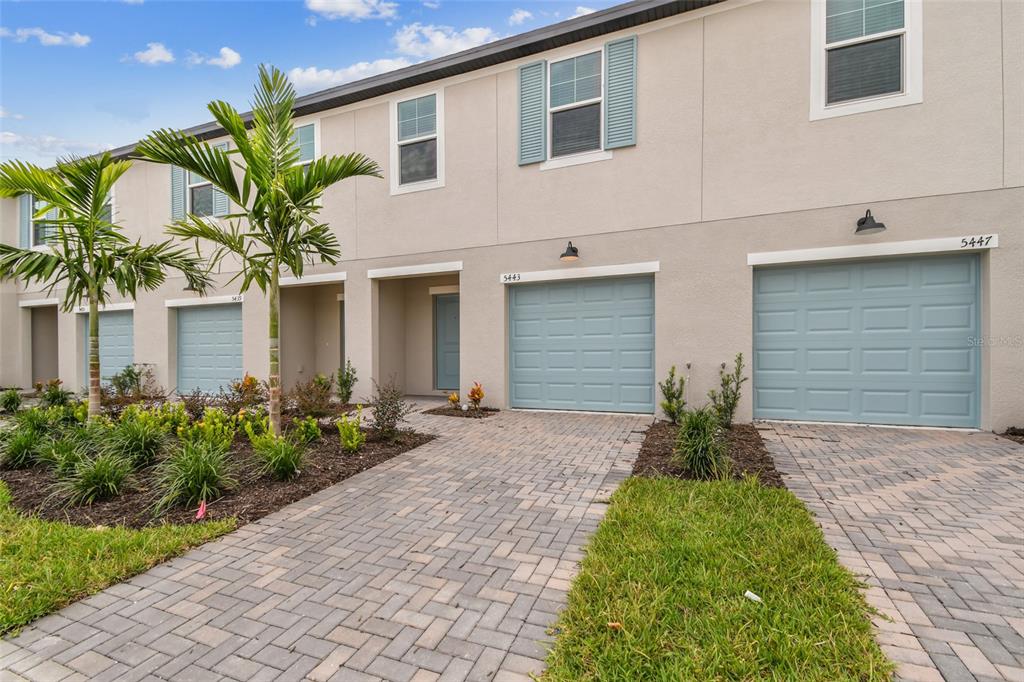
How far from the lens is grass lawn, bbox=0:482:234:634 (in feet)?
8.01

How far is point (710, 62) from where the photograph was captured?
7.18 metres

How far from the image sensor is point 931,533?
10.5 ft

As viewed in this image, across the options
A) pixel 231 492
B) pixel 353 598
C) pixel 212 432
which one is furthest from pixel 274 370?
pixel 353 598

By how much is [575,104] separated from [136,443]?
795 centimetres

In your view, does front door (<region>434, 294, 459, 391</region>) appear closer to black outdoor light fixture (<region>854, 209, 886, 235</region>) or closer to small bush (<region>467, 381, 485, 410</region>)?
small bush (<region>467, 381, 485, 410</region>)

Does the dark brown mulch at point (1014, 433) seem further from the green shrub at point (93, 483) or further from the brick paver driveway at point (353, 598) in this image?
the green shrub at point (93, 483)

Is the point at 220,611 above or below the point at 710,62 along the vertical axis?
below

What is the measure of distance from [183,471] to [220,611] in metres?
2.06

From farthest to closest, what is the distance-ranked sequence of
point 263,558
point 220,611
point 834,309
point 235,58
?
point 235,58 < point 834,309 < point 263,558 < point 220,611

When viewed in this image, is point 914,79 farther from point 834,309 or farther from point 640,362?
point 640,362

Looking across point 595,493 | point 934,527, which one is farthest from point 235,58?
point 934,527

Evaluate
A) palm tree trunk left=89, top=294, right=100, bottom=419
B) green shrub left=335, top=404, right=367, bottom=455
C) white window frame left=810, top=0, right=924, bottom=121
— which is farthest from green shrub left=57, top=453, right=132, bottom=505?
white window frame left=810, top=0, right=924, bottom=121

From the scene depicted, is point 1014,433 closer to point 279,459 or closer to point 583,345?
point 583,345

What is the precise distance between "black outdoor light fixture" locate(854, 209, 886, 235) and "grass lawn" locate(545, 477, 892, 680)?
15.3ft
